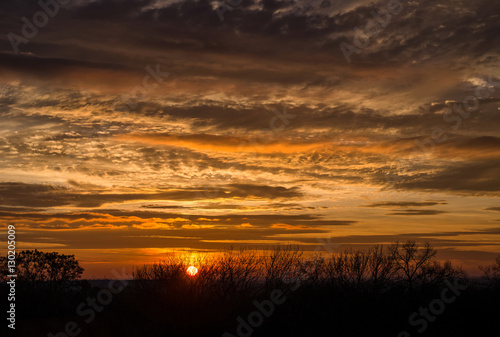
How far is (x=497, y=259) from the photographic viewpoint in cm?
9275

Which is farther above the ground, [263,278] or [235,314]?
[263,278]

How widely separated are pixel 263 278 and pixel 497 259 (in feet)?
190

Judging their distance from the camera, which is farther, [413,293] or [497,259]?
[497,259]

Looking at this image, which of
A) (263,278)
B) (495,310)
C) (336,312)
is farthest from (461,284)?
(263,278)

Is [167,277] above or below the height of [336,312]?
above

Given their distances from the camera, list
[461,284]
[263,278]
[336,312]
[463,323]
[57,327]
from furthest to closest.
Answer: [461,284], [463,323], [263,278], [336,312], [57,327]

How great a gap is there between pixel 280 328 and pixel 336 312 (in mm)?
7457

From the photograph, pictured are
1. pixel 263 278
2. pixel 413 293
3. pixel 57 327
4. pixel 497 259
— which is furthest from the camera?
pixel 497 259

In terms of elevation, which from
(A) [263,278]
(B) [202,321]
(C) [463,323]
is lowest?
(C) [463,323]

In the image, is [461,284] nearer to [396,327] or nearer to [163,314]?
[396,327]

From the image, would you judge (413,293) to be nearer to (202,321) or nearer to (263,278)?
(263,278)

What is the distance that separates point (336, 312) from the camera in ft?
176

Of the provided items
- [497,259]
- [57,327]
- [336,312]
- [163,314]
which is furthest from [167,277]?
[497,259]

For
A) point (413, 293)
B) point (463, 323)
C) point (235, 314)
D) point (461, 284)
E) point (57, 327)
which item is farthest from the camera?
point (461, 284)
